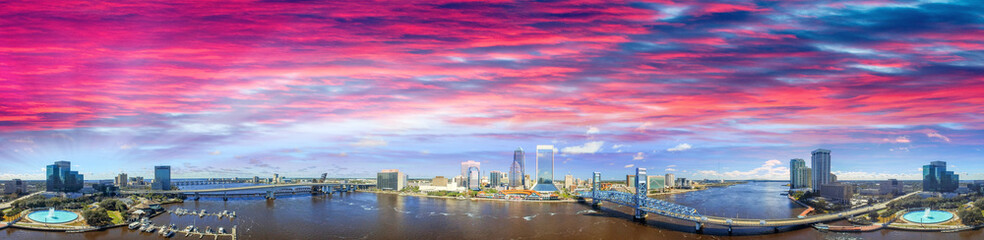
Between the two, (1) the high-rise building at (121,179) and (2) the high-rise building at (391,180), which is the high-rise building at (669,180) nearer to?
(2) the high-rise building at (391,180)

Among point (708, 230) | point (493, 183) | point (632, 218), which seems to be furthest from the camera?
point (493, 183)

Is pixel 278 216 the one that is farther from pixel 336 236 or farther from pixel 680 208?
pixel 680 208

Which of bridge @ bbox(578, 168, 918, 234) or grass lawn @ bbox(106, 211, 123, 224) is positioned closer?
bridge @ bbox(578, 168, 918, 234)

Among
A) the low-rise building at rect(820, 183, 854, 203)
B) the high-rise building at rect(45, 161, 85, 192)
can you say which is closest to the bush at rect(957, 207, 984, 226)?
the low-rise building at rect(820, 183, 854, 203)

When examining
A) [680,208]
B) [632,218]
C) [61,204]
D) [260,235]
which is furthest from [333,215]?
[680,208]

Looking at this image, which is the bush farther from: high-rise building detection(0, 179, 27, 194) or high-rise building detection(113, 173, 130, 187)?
high-rise building detection(113, 173, 130, 187)

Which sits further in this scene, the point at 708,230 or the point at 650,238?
the point at 708,230
